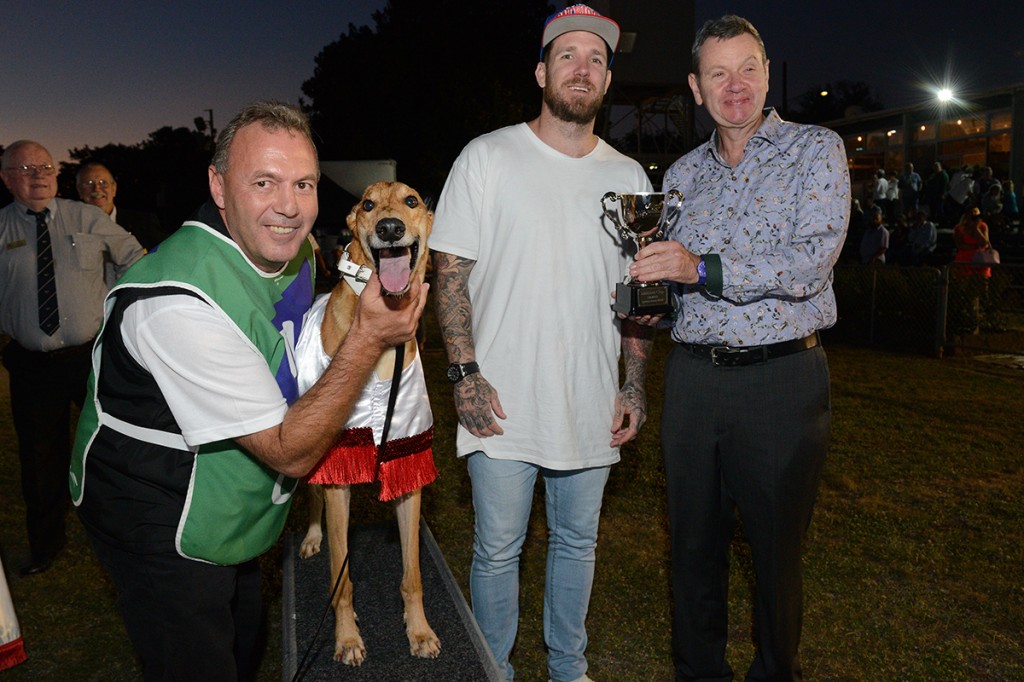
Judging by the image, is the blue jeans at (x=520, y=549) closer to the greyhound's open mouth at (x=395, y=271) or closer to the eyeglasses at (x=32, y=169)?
the greyhound's open mouth at (x=395, y=271)

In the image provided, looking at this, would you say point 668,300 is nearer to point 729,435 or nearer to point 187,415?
point 729,435

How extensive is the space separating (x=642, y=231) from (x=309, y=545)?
2355mm

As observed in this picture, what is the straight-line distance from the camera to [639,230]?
2424 millimetres

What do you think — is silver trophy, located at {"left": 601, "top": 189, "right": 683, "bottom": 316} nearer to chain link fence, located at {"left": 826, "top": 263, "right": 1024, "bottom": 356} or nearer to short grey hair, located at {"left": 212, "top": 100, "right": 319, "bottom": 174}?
short grey hair, located at {"left": 212, "top": 100, "right": 319, "bottom": 174}

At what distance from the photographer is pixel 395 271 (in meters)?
1.91

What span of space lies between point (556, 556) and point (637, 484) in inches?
111

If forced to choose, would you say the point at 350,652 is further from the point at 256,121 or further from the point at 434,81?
the point at 434,81

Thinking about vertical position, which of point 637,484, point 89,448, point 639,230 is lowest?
point 637,484

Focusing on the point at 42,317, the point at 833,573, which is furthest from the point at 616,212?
the point at 42,317

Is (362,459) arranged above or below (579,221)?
below

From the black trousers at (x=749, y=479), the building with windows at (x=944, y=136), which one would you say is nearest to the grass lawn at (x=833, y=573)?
the black trousers at (x=749, y=479)

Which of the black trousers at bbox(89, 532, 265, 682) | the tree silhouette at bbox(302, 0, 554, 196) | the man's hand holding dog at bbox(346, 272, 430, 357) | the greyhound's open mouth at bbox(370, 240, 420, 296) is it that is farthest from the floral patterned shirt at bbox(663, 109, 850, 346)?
the tree silhouette at bbox(302, 0, 554, 196)

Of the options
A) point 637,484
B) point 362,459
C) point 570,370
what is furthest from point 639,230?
point 637,484

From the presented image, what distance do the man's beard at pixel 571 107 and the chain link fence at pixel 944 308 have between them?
369 inches
